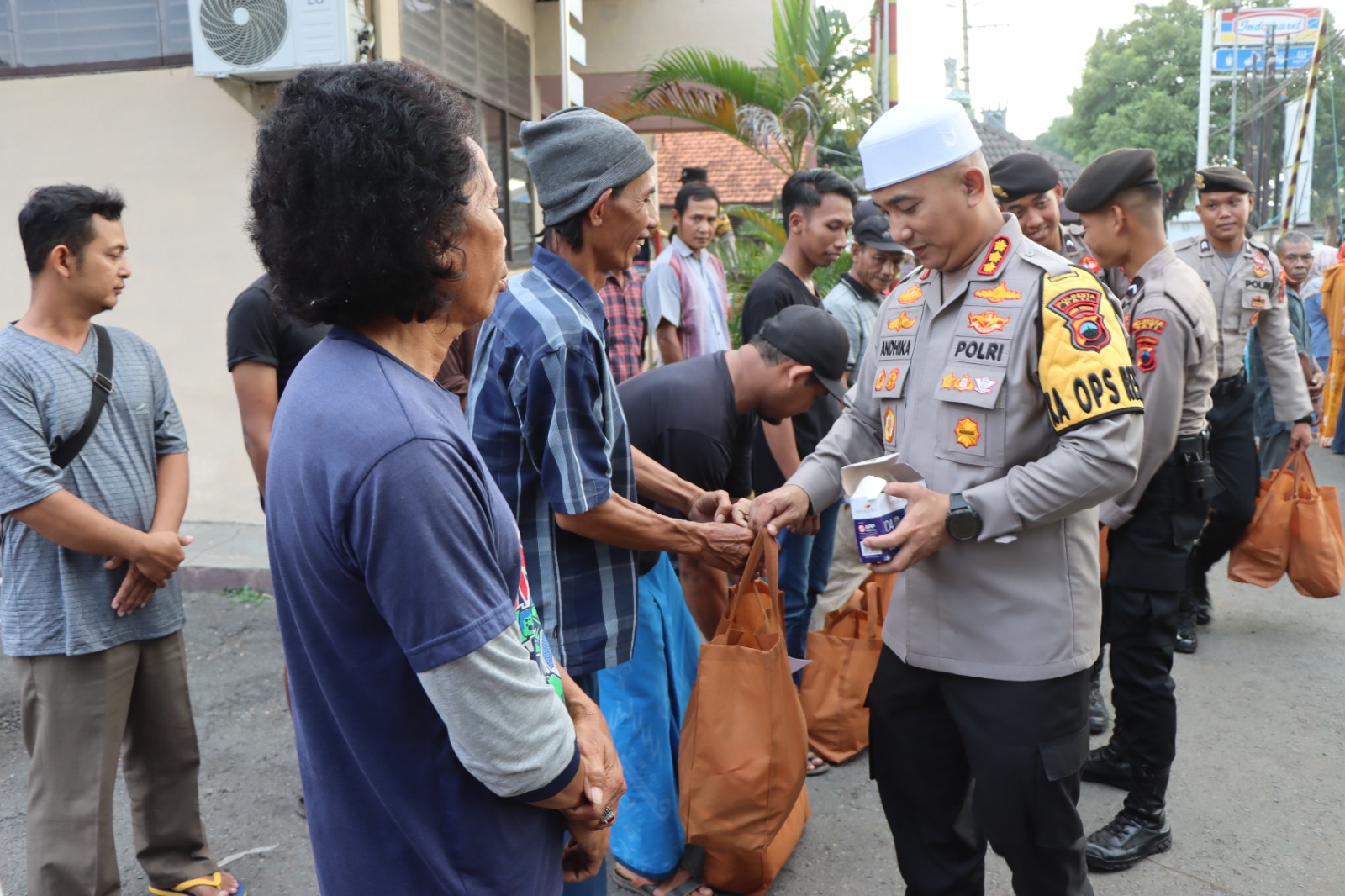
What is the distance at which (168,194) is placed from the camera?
5.97m

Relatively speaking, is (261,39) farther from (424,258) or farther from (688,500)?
(424,258)

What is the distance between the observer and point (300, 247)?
1.25 metres

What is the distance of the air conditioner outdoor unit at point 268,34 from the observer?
5141 millimetres

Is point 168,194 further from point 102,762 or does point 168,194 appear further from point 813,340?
point 813,340

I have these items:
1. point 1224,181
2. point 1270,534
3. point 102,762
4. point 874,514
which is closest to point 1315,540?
point 1270,534

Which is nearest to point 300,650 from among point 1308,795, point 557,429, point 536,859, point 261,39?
point 536,859

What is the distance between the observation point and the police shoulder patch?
2.04 metres

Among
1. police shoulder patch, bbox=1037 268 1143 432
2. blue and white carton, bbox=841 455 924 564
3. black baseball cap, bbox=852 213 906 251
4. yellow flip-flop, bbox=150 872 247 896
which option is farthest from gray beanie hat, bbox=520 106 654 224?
black baseball cap, bbox=852 213 906 251

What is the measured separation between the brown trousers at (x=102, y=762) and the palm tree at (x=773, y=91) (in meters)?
7.07

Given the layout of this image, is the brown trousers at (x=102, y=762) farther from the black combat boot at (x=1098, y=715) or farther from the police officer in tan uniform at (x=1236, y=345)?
the police officer in tan uniform at (x=1236, y=345)

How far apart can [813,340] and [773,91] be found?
6440 mm

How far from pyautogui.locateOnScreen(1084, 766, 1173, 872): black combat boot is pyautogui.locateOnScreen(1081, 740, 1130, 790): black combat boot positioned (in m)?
0.40

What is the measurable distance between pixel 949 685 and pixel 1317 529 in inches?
141

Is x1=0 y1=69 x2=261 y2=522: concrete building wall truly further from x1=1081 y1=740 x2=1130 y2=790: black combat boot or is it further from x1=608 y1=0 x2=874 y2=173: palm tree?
x1=1081 y1=740 x2=1130 y2=790: black combat boot
